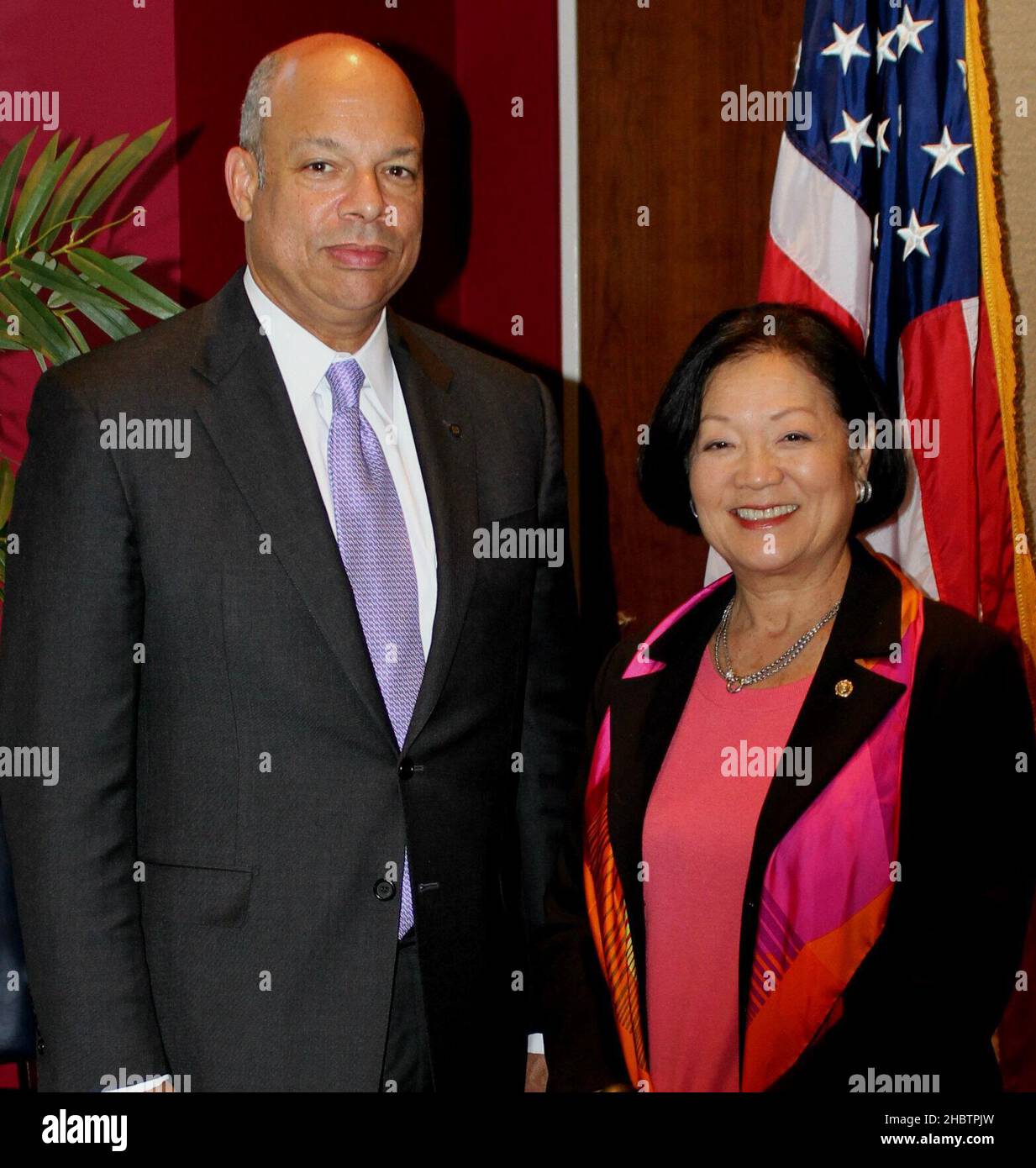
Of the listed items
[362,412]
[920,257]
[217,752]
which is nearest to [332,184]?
[362,412]

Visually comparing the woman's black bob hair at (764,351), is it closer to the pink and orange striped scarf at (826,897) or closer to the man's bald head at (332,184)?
the pink and orange striped scarf at (826,897)

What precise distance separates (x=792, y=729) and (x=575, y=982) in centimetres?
48

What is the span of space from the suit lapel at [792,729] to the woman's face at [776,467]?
0.36 ft

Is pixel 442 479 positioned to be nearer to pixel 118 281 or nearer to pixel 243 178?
pixel 243 178

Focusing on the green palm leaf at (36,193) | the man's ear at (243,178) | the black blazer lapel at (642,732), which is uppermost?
the green palm leaf at (36,193)

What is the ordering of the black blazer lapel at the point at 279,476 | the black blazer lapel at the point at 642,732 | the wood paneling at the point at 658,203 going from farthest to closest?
1. the wood paneling at the point at 658,203
2. the black blazer lapel at the point at 642,732
3. the black blazer lapel at the point at 279,476

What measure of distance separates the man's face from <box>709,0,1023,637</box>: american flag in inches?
44.1

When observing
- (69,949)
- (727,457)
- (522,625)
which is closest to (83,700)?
(69,949)

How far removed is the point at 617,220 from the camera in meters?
3.91

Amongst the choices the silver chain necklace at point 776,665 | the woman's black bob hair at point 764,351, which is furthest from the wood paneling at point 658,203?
the silver chain necklace at point 776,665

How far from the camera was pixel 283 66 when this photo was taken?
2094mm

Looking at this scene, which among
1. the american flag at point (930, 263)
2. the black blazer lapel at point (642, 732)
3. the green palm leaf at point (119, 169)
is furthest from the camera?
the american flag at point (930, 263)

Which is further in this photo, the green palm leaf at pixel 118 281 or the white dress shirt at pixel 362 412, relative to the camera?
Result: the green palm leaf at pixel 118 281

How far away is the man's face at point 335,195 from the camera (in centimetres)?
202
